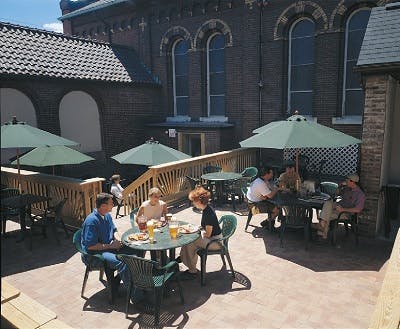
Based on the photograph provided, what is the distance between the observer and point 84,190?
7.52 metres

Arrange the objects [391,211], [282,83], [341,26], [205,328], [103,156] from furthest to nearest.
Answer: [103,156] → [282,83] → [341,26] → [391,211] → [205,328]

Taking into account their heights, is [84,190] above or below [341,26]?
below

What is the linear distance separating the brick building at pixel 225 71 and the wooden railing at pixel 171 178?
252 cm

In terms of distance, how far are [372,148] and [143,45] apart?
42.4 feet

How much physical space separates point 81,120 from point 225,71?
20.6 ft

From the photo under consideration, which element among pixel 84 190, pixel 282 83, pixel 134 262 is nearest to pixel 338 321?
pixel 134 262

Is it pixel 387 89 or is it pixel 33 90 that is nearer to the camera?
pixel 387 89

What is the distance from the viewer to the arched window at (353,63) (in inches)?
456

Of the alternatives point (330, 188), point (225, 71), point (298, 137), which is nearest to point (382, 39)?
point (298, 137)

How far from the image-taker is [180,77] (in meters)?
16.3

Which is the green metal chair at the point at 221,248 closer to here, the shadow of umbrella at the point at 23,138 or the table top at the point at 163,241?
the table top at the point at 163,241

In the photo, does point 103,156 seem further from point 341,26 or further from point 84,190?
point 341,26

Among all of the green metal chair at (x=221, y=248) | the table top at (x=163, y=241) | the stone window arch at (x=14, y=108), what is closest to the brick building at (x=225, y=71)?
the stone window arch at (x=14, y=108)

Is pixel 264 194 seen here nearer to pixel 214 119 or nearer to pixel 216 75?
pixel 214 119
